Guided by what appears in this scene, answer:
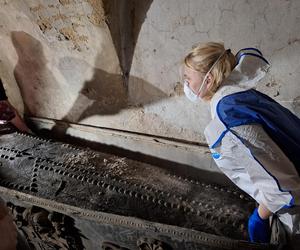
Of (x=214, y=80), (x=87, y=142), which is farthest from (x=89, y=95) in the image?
(x=214, y=80)

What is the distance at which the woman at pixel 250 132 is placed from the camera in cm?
143

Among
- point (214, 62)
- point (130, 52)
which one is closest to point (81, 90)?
point (130, 52)

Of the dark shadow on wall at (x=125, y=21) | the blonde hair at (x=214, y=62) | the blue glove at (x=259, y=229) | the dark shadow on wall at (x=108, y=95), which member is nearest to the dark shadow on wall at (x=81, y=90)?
the dark shadow on wall at (x=108, y=95)

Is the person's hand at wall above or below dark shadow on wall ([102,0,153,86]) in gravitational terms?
below

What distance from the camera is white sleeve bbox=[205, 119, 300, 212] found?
1.42 m

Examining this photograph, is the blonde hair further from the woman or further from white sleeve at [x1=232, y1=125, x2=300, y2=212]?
white sleeve at [x1=232, y1=125, x2=300, y2=212]

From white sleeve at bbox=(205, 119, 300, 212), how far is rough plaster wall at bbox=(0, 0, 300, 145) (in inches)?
39.6

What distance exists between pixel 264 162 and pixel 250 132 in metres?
0.14

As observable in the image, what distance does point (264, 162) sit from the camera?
1.42 meters

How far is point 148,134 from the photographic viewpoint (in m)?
3.09

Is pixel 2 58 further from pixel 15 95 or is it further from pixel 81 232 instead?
pixel 81 232

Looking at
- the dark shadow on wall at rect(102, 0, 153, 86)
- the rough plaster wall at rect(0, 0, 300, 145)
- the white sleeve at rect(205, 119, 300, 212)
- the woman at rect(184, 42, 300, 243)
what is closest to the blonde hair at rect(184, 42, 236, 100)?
the woman at rect(184, 42, 300, 243)

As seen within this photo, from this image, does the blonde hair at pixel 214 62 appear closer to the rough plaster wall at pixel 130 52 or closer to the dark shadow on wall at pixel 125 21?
the rough plaster wall at pixel 130 52

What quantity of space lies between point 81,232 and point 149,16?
164 cm
